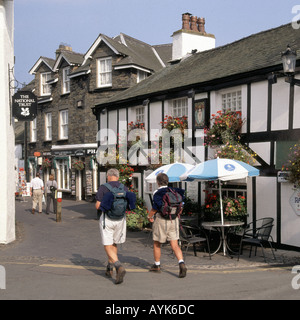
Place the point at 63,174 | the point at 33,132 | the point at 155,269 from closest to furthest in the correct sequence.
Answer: the point at 155,269, the point at 63,174, the point at 33,132

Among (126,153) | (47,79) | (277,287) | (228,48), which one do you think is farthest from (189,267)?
(47,79)

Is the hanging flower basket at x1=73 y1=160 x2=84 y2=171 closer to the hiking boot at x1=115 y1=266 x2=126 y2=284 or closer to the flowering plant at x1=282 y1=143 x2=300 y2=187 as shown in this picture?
the flowering plant at x1=282 y1=143 x2=300 y2=187

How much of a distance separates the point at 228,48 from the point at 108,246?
34.7ft

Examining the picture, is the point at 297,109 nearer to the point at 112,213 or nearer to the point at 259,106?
the point at 259,106

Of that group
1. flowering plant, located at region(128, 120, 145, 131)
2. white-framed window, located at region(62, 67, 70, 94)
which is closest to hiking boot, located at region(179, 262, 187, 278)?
flowering plant, located at region(128, 120, 145, 131)

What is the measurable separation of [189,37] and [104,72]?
230 inches

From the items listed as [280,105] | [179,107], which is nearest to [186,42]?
[179,107]

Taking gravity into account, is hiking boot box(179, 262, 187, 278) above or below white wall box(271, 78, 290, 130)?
below

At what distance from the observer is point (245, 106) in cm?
1098

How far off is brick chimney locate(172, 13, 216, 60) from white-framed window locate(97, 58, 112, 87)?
193 inches

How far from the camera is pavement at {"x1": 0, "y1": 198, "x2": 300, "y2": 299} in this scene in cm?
706

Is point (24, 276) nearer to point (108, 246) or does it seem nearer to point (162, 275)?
point (108, 246)

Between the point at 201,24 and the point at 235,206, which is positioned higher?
the point at 201,24

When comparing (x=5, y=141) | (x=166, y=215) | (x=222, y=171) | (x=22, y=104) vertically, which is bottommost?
(x=166, y=215)
